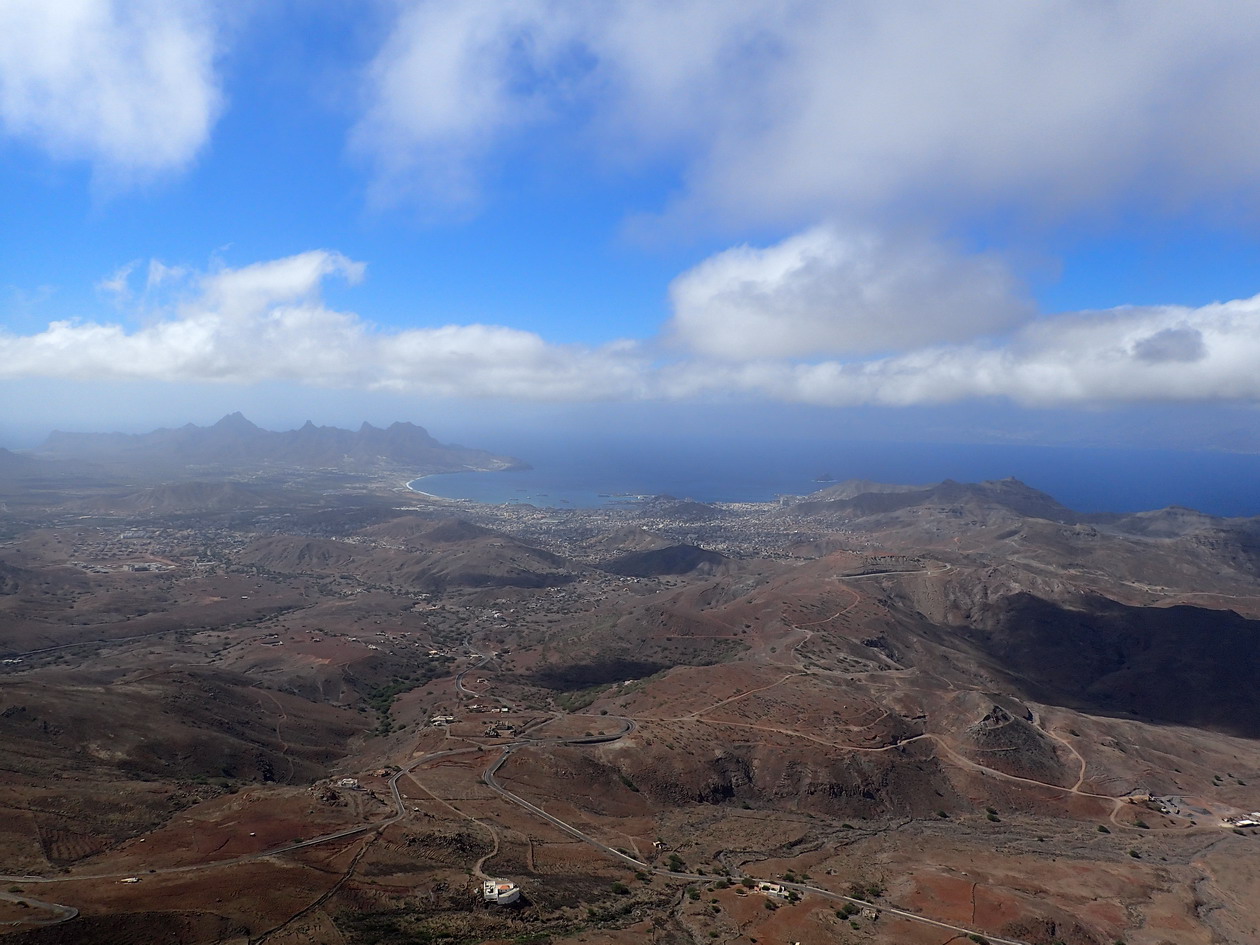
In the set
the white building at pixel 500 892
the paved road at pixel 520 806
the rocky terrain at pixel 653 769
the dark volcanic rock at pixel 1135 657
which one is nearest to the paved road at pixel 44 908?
the paved road at pixel 520 806

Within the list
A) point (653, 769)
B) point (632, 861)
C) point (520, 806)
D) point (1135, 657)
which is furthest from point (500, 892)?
point (1135, 657)

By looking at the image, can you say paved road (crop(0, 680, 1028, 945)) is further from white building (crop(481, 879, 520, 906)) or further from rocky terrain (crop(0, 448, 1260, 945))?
white building (crop(481, 879, 520, 906))

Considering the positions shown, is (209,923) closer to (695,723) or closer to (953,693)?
(695,723)

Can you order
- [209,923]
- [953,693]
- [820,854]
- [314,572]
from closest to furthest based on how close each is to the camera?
[209,923] → [820,854] → [953,693] → [314,572]

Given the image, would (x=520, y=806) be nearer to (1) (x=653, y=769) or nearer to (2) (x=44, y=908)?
(1) (x=653, y=769)

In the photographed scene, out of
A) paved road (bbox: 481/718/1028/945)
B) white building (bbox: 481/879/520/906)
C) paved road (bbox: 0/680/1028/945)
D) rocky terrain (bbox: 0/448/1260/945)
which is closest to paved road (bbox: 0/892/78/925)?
paved road (bbox: 0/680/1028/945)

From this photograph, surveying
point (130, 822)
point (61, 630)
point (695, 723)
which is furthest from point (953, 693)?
point (61, 630)

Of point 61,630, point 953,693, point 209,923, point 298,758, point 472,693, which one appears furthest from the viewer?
point 61,630
